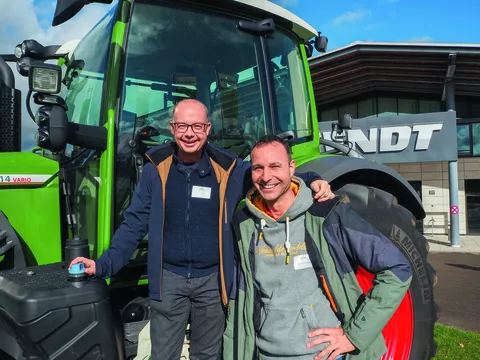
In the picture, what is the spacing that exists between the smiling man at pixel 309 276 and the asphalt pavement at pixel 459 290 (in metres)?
3.71

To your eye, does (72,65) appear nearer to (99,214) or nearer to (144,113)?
(144,113)

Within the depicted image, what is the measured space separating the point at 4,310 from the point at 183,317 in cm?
80

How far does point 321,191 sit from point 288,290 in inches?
17.0

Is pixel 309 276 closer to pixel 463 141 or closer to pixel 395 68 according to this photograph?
pixel 395 68

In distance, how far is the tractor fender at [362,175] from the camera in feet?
8.55

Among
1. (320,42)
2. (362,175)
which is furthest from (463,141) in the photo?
(362,175)

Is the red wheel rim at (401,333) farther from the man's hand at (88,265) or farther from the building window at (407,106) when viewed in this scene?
the building window at (407,106)

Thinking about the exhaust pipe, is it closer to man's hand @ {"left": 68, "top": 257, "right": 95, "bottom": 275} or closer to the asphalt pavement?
man's hand @ {"left": 68, "top": 257, "right": 95, "bottom": 275}

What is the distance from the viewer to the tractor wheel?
2527mm

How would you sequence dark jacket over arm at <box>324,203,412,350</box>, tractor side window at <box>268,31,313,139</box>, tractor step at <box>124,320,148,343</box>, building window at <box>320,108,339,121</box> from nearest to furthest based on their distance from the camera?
dark jacket over arm at <box>324,203,412,350</box> → tractor step at <box>124,320,148,343</box> → tractor side window at <box>268,31,313,139</box> → building window at <box>320,108,339,121</box>

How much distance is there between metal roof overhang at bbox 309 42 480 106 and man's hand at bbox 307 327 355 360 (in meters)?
12.5

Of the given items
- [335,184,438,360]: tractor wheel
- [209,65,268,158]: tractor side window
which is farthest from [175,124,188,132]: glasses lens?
[335,184,438,360]: tractor wheel

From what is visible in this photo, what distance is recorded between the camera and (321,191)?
73.8 inches

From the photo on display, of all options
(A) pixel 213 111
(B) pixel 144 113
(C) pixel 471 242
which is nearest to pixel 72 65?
(B) pixel 144 113
